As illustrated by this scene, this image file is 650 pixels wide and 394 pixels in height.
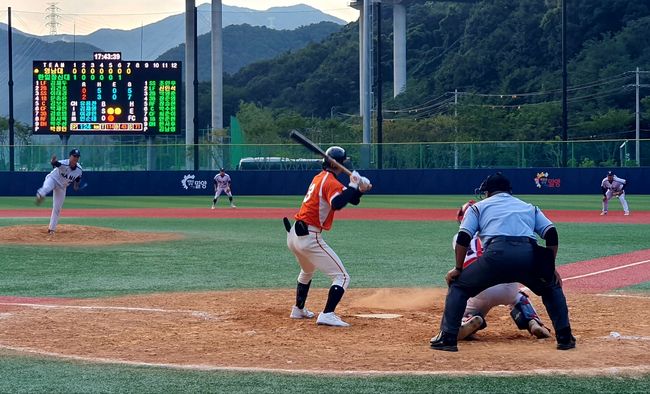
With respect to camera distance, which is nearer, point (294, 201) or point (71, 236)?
point (71, 236)

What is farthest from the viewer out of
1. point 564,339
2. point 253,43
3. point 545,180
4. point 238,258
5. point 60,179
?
point 253,43

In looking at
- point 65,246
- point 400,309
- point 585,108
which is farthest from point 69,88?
point 585,108

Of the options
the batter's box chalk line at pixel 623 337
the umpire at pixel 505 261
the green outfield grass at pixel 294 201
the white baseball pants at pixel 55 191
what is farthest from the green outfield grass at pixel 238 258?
the green outfield grass at pixel 294 201

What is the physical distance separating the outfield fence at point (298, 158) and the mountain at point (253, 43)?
10845 centimetres

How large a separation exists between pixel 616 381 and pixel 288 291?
6.90 metres

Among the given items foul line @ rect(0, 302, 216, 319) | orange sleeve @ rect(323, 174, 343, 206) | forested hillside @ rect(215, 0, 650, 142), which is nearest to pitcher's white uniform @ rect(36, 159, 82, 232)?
foul line @ rect(0, 302, 216, 319)

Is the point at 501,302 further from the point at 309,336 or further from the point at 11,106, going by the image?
the point at 11,106

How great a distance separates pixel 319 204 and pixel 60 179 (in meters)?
12.3

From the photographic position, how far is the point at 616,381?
773 centimetres

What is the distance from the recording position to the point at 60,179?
21.8 metres

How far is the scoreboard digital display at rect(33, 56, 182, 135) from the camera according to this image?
4219 centimetres

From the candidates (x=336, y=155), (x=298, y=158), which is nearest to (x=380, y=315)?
(x=336, y=155)

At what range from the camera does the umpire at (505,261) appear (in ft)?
29.2

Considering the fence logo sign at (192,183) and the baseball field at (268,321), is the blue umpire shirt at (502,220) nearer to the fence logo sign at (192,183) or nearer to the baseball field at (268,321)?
the baseball field at (268,321)
